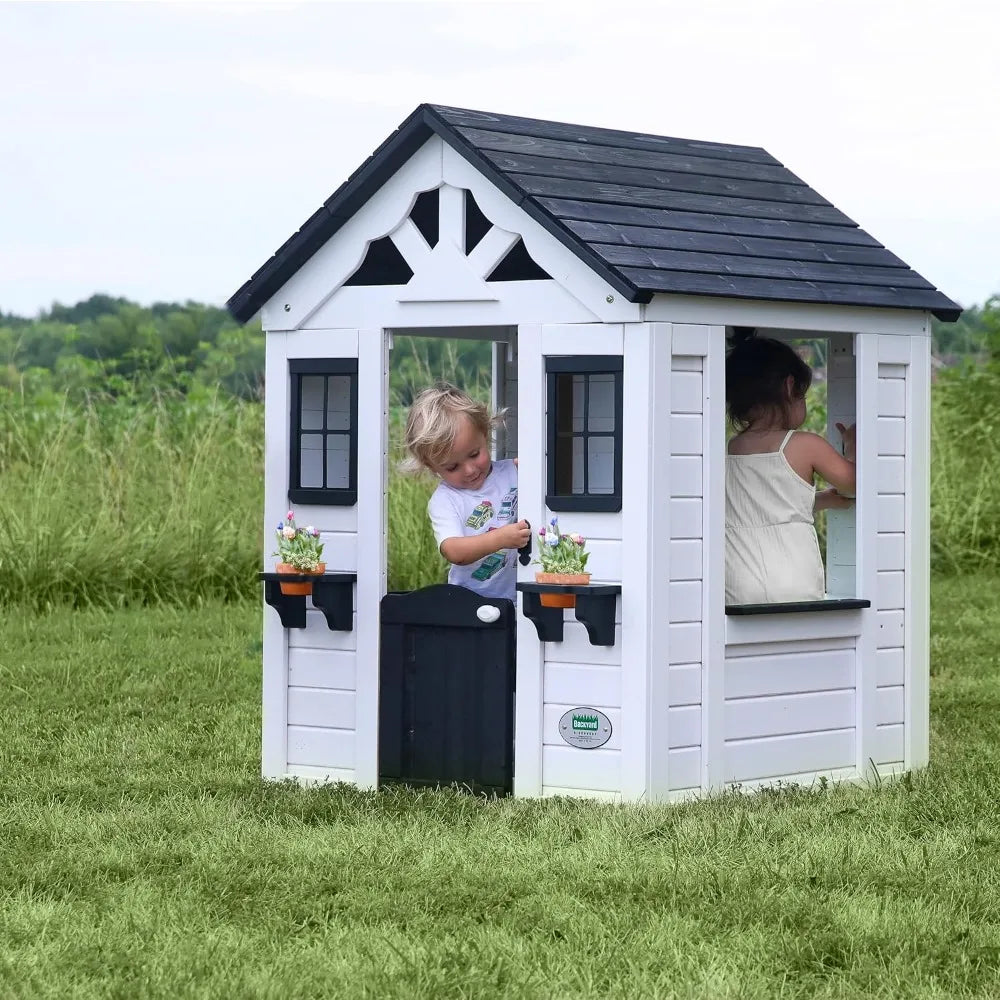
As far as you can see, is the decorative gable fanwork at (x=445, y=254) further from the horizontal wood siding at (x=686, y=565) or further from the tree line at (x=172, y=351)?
the tree line at (x=172, y=351)

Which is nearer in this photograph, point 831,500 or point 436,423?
point 436,423

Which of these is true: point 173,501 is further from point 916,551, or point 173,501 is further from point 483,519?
point 916,551

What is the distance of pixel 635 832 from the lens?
5.31 meters

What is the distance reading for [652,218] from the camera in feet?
20.1

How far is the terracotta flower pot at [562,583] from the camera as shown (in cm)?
565

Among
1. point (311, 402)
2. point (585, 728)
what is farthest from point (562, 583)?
point (311, 402)

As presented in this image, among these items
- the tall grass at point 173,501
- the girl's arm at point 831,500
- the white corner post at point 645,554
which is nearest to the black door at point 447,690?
the white corner post at point 645,554

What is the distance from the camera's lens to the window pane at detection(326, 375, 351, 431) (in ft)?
20.7

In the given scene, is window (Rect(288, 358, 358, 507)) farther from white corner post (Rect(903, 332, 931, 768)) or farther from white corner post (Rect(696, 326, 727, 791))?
white corner post (Rect(903, 332, 931, 768))

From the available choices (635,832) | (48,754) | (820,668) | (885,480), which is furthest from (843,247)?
(48,754)

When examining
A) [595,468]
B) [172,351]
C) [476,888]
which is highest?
[172,351]

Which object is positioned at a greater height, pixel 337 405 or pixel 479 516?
pixel 337 405

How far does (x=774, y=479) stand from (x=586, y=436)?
0.96 m

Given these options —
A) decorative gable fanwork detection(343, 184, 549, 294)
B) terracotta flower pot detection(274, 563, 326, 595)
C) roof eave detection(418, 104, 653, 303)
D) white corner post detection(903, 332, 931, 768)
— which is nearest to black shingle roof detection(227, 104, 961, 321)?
roof eave detection(418, 104, 653, 303)
